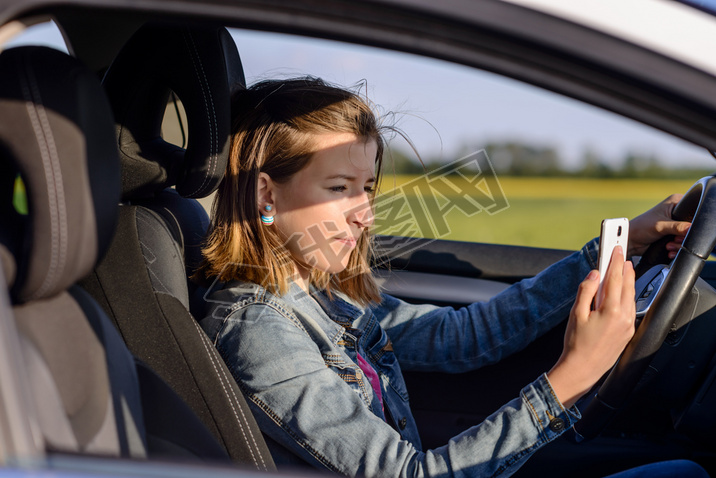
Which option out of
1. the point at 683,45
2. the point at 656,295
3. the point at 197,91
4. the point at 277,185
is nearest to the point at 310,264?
the point at 277,185

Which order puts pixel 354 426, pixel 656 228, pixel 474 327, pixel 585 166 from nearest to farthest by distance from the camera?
1. pixel 354 426
2. pixel 656 228
3. pixel 474 327
4. pixel 585 166

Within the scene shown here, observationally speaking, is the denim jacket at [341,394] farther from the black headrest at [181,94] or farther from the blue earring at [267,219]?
the black headrest at [181,94]

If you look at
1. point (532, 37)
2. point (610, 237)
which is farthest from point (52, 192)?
point (610, 237)

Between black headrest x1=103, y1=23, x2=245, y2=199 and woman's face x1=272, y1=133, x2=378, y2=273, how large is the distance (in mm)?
178

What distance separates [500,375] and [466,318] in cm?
22

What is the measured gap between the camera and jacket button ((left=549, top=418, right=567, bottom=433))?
3.69 ft

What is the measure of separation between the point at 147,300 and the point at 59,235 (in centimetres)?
40

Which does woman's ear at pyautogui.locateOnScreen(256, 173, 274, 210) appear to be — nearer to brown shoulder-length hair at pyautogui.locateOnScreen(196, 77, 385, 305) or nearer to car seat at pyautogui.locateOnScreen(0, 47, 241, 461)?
brown shoulder-length hair at pyautogui.locateOnScreen(196, 77, 385, 305)

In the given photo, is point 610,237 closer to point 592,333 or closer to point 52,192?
point 592,333

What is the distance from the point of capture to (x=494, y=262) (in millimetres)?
2307

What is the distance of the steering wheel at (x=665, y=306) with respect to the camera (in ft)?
4.11

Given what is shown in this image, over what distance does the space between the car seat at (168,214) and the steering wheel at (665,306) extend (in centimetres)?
70

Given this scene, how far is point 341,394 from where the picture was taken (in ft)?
3.81

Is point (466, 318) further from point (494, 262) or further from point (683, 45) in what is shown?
point (683, 45)
